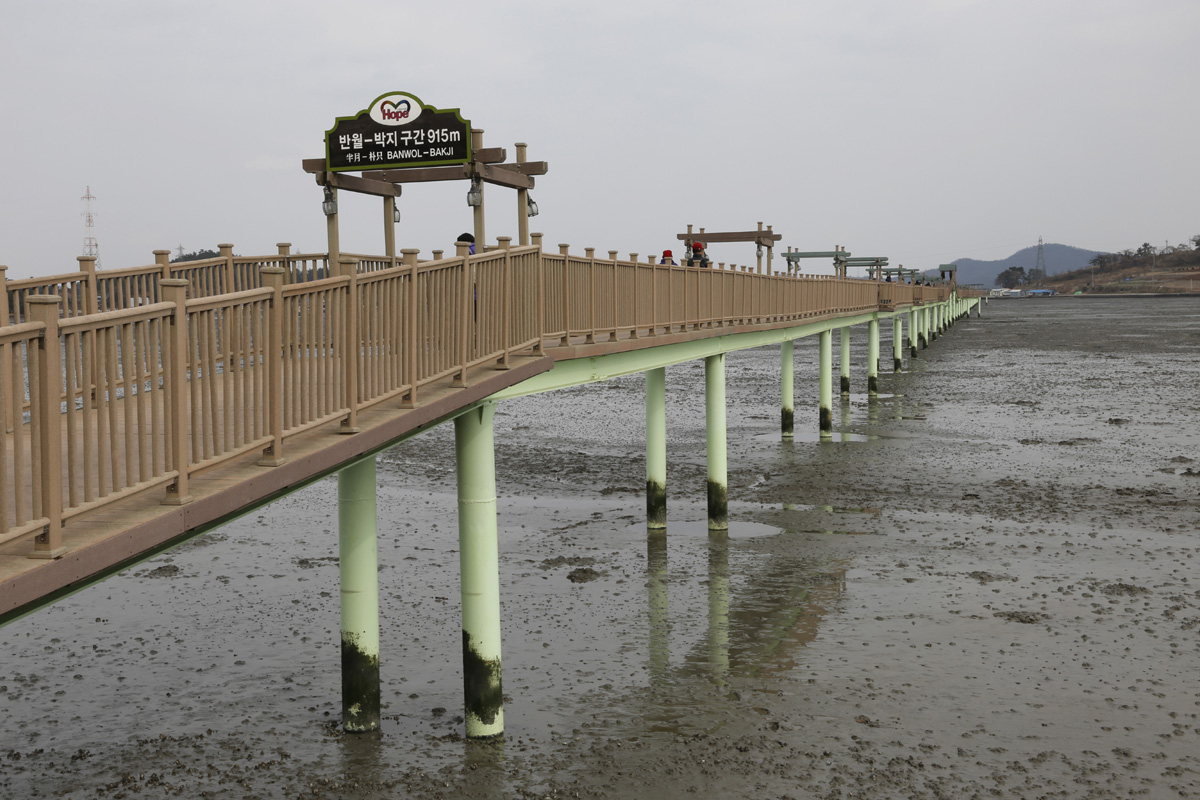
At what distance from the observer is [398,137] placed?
1042 centimetres

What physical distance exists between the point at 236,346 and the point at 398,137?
3452mm

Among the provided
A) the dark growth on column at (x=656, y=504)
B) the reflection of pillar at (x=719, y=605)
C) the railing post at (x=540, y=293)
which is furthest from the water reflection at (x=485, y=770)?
the dark growth on column at (x=656, y=504)

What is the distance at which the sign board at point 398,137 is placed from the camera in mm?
10328

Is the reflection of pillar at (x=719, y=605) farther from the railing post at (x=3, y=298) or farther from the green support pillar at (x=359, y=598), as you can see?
the railing post at (x=3, y=298)

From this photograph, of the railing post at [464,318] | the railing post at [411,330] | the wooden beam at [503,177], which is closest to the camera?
the railing post at [411,330]

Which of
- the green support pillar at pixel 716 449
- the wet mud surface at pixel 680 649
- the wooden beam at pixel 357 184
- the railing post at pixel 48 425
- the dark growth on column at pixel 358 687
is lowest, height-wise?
the wet mud surface at pixel 680 649

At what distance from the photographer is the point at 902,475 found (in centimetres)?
2258

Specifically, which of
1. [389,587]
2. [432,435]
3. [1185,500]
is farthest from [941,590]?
[432,435]

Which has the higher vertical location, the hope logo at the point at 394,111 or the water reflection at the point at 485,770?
the hope logo at the point at 394,111

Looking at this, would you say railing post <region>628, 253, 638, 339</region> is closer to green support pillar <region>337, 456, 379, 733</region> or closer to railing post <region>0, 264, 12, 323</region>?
green support pillar <region>337, 456, 379, 733</region>

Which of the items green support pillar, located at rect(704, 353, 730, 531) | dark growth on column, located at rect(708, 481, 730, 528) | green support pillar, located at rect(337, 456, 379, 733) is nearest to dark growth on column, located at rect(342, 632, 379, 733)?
green support pillar, located at rect(337, 456, 379, 733)

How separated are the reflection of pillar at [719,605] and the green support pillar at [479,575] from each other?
2.46m

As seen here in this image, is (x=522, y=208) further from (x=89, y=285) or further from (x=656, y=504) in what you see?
(x=656, y=504)

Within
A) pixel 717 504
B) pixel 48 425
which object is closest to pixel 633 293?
pixel 717 504
